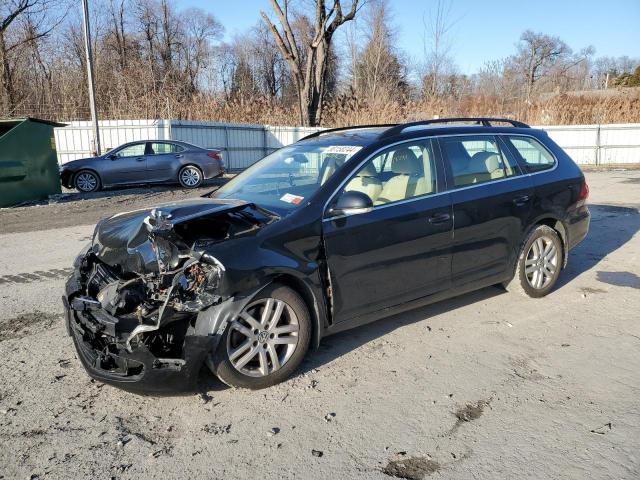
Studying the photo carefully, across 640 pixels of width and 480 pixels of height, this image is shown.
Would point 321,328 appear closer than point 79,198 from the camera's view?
Yes

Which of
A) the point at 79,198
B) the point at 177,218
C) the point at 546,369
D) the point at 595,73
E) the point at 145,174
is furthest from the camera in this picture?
the point at 595,73

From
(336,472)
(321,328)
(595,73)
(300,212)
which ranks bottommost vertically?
(336,472)

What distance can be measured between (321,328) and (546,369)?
5.40ft

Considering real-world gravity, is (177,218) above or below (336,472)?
above

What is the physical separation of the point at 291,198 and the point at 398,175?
37.8 inches

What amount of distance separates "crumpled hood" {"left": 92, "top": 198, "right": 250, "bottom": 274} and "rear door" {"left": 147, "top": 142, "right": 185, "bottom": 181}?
11.7m

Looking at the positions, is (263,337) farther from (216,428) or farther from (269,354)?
(216,428)

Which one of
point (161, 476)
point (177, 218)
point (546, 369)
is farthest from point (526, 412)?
point (177, 218)

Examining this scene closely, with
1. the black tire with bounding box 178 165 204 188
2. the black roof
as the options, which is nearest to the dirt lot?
the black roof

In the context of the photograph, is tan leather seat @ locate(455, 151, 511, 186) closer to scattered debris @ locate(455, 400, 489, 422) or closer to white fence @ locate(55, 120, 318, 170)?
scattered debris @ locate(455, 400, 489, 422)

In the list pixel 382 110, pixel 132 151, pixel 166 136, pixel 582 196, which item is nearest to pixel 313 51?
pixel 382 110

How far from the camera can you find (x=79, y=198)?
13414 millimetres

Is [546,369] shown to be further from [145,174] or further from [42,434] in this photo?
[145,174]

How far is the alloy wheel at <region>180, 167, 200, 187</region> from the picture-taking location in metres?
15.5
